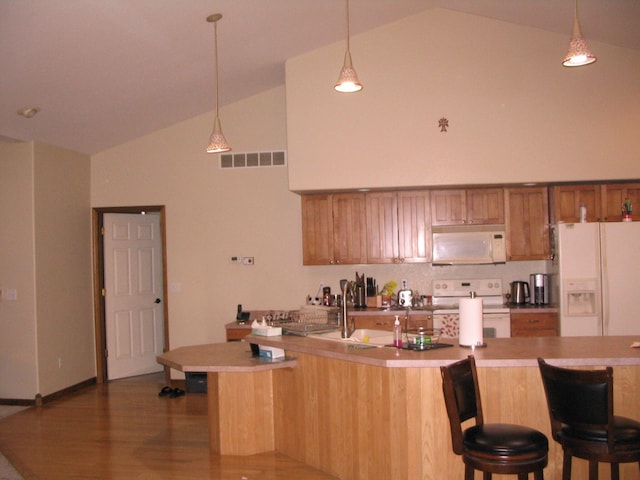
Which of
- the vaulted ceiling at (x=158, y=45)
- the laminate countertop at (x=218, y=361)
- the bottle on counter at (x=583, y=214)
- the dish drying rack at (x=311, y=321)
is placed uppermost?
the vaulted ceiling at (x=158, y=45)

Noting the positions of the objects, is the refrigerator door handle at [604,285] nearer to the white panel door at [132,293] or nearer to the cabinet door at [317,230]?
the cabinet door at [317,230]

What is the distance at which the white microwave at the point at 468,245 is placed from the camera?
270 inches

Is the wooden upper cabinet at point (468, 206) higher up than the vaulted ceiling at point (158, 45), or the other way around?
the vaulted ceiling at point (158, 45)

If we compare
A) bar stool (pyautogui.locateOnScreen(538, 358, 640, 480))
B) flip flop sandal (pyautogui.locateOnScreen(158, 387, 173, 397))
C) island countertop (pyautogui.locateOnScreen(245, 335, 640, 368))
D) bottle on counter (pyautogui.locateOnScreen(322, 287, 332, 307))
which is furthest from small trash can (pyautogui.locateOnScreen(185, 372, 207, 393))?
bar stool (pyautogui.locateOnScreen(538, 358, 640, 480))

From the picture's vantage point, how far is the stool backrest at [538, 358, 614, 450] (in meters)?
2.89

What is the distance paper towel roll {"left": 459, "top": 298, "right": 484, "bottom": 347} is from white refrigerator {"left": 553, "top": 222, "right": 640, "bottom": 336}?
2.79 meters

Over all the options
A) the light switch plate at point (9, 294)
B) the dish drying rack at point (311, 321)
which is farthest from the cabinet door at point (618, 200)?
the light switch plate at point (9, 294)

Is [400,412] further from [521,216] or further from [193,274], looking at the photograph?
[193,274]

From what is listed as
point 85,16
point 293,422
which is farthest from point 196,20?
point 293,422

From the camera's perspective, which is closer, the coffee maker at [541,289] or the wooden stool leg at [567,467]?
the wooden stool leg at [567,467]

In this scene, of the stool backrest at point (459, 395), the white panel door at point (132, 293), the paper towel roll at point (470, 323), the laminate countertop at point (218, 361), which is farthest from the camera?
the white panel door at point (132, 293)

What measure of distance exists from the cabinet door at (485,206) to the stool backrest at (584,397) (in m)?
3.96

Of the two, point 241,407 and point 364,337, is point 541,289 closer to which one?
point 364,337

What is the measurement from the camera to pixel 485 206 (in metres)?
6.88
